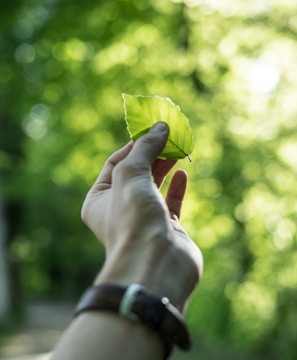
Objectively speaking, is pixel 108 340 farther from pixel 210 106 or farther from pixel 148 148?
pixel 210 106

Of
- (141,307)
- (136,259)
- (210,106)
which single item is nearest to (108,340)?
(141,307)

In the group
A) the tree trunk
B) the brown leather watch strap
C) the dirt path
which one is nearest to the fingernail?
the brown leather watch strap

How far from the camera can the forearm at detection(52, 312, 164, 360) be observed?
1.25m

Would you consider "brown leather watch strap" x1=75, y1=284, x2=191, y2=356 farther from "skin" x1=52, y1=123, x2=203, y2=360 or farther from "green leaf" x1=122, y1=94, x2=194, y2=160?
"green leaf" x1=122, y1=94, x2=194, y2=160

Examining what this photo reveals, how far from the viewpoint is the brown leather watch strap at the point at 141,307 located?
1.30m

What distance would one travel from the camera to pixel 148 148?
1597 mm

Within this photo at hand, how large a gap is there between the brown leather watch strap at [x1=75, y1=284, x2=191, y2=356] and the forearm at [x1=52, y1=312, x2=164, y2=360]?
11 mm

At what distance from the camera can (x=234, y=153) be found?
12.0m

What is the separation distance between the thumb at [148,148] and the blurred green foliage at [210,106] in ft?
30.6

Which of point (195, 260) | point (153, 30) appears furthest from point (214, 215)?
point (195, 260)

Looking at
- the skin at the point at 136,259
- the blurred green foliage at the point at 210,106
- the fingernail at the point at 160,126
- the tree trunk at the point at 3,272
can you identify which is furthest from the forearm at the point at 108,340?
the tree trunk at the point at 3,272

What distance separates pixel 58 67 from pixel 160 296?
13.1m

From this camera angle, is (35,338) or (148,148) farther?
(35,338)

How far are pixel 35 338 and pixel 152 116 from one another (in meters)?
18.8
